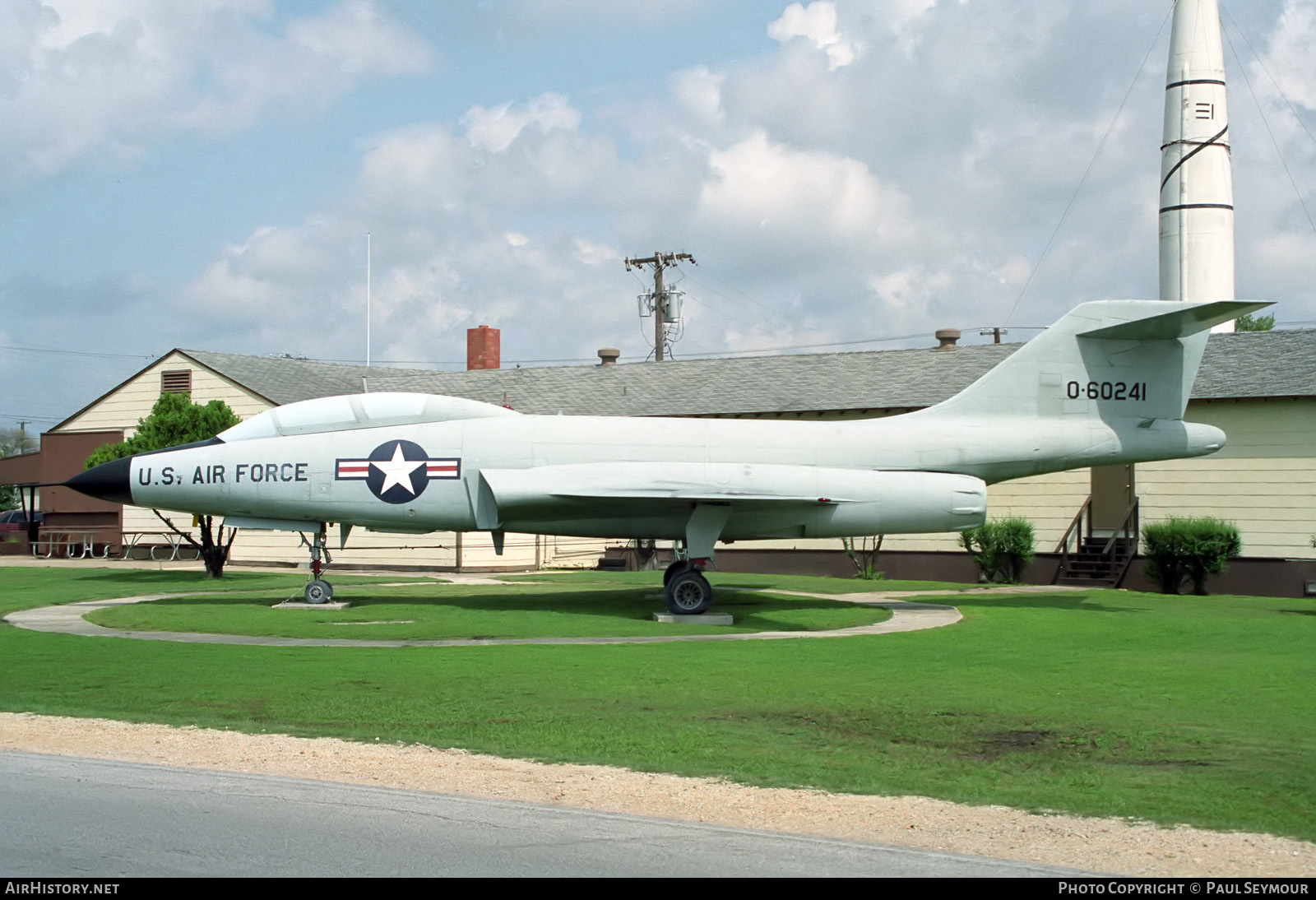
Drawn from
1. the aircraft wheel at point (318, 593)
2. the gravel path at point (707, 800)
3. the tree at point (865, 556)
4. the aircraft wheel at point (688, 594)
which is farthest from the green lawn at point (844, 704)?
the tree at point (865, 556)

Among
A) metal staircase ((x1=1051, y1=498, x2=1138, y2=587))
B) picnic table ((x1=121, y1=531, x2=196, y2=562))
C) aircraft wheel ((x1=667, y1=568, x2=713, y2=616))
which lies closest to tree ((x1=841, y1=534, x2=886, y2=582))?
metal staircase ((x1=1051, y1=498, x2=1138, y2=587))

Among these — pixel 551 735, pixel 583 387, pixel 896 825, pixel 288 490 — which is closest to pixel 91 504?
pixel 583 387

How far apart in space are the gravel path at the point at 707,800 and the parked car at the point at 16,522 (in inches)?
1442

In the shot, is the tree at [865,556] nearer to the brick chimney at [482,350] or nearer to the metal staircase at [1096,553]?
the metal staircase at [1096,553]

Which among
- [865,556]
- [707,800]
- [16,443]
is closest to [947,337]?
[865,556]

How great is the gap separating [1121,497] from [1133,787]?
83.4 feet

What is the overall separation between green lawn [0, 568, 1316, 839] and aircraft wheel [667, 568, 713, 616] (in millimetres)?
3112

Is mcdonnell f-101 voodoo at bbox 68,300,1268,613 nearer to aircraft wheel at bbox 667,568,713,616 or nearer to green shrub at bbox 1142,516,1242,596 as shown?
aircraft wheel at bbox 667,568,713,616

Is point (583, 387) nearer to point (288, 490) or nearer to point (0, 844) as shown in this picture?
point (288, 490)

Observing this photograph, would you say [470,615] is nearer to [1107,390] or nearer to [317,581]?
[317,581]

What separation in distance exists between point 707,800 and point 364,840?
2169 mm

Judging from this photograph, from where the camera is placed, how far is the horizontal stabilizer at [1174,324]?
1883cm

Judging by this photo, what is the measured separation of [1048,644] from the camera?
15773 mm

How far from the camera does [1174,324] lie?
20.0 m
